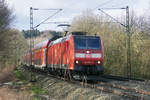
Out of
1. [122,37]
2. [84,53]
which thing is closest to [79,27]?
[122,37]

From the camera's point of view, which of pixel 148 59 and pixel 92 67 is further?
pixel 148 59

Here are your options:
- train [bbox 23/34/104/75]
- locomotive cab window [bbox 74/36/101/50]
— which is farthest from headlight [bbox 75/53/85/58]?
locomotive cab window [bbox 74/36/101/50]

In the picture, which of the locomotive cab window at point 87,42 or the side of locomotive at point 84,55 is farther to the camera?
the locomotive cab window at point 87,42

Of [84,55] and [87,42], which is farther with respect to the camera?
[87,42]

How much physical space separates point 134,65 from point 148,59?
227cm

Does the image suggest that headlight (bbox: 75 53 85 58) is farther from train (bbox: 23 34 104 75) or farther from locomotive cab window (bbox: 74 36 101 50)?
locomotive cab window (bbox: 74 36 101 50)

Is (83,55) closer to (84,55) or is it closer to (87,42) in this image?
(84,55)

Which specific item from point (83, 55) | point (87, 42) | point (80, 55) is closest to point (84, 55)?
point (83, 55)

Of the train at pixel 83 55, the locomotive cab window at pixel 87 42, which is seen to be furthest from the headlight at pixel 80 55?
the locomotive cab window at pixel 87 42

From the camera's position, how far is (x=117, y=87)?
1438 cm

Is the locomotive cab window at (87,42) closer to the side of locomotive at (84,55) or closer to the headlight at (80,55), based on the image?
the side of locomotive at (84,55)

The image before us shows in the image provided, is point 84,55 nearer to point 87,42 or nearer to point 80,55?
point 80,55

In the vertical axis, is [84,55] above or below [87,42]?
below

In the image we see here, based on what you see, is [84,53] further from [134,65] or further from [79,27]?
[79,27]
